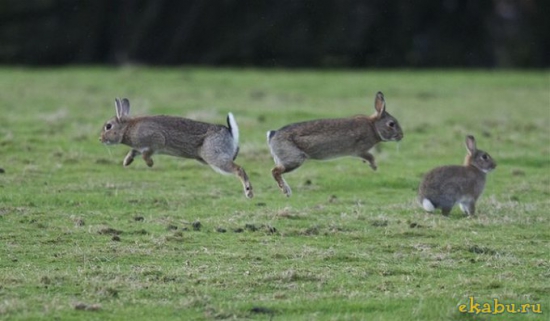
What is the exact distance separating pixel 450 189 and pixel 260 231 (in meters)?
2.44

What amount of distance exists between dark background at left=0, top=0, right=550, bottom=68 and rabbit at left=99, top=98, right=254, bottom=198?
28827 mm

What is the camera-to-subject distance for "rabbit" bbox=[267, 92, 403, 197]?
12992 mm

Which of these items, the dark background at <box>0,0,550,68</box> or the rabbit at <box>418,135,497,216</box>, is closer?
the rabbit at <box>418,135,497,216</box>

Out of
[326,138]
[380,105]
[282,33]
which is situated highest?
[282,33]

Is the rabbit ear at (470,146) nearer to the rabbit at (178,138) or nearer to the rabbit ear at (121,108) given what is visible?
the rabbit at (178,138)

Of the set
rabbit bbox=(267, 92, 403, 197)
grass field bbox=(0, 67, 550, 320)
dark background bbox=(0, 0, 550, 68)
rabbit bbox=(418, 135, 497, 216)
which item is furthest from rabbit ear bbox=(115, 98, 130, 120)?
dark background bbox=(0, 0, 550, 68)

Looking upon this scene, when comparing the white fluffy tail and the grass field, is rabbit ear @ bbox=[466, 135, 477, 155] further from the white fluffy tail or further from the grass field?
the white fluffy tail

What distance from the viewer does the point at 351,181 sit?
1542 cm

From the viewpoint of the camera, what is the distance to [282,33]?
137 ft

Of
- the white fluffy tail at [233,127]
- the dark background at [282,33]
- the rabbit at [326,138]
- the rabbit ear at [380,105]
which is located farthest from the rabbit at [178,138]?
the dark background at [282,33]

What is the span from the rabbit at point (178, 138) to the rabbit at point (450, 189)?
2.18 metres

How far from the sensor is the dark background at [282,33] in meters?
41.4

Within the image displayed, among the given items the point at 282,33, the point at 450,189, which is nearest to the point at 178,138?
the point at 450,189

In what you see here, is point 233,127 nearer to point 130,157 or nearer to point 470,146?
point 130,157
